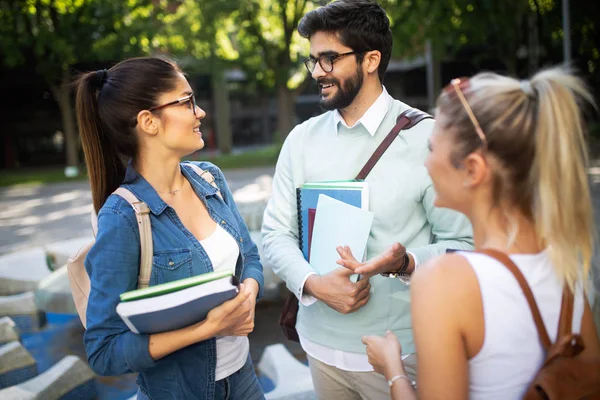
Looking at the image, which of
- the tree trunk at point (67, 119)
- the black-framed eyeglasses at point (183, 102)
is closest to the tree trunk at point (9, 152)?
the tree trunk at point (67, 119)

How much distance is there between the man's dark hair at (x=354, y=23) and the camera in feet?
6.89

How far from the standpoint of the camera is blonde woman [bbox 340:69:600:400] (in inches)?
46.3

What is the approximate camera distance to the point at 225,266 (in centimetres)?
198

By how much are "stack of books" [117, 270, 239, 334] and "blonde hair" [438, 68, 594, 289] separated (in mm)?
692

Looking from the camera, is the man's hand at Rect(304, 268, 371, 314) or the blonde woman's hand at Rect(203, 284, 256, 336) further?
Result: the man's hand at Rect(304, 268, 371, 314)

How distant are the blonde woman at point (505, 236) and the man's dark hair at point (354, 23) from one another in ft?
2.91

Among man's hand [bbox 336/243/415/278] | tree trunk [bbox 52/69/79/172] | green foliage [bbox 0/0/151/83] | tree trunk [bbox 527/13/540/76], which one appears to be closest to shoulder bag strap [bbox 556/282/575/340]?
man's hand [bbox 336/243/415/278]

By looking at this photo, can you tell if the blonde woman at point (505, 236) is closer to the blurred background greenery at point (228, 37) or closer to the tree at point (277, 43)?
the blurred background greenery at point (228, 37)

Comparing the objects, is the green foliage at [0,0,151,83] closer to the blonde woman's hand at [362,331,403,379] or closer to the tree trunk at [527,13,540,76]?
the tree trunk at [527,13,540,76]

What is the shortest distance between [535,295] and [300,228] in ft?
3.57

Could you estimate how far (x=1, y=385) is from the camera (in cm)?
415

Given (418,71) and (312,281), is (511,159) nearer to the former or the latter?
(312,281)

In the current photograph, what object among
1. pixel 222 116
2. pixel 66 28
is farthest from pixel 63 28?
pixel 222 116

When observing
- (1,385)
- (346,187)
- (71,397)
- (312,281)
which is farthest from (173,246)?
(1,385)
